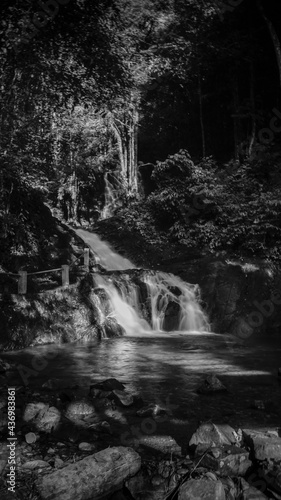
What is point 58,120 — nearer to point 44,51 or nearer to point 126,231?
point 44,51

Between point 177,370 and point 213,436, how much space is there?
3492 mm

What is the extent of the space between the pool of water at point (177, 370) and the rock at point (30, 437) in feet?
5.80

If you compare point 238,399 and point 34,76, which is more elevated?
point 34,76

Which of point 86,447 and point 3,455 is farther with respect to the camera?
point 86,447

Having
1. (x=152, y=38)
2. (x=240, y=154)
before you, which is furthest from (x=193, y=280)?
(x=152, y=38)

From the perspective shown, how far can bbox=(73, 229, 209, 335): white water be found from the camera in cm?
1193

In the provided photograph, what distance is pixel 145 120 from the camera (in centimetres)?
2747

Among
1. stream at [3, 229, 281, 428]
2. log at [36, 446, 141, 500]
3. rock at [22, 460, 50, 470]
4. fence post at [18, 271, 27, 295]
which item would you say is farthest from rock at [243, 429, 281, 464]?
fence post at [18, 271, 27, 295]

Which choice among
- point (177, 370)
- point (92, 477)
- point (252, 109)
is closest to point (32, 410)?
point (92, 477)

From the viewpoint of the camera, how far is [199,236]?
17.7 m

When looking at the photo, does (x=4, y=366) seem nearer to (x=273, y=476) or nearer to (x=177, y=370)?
(x=177, y=370)

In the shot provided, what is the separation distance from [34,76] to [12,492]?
17249 millimetres

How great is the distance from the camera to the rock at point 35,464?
2.97 meters

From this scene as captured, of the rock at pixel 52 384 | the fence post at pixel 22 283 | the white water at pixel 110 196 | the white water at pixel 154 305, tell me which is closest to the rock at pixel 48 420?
the rock at pixel 52 384
